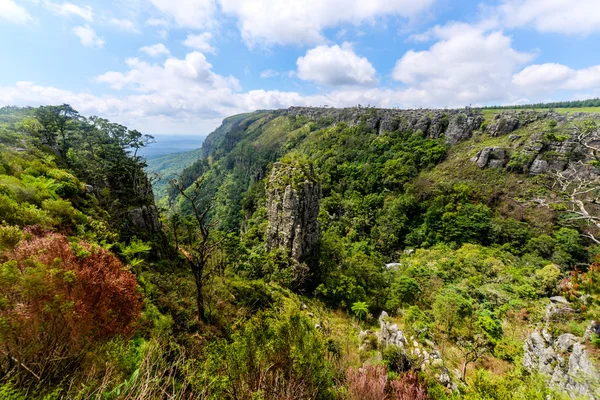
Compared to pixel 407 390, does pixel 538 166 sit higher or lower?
lower

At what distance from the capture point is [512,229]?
44750 mm

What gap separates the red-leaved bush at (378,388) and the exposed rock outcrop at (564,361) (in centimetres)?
410

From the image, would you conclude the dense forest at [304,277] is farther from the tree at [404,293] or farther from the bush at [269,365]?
the tree at [404,293]

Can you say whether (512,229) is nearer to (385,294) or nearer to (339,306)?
(385,294)

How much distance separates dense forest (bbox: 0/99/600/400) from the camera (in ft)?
14.5

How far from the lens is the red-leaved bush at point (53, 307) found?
3512mm

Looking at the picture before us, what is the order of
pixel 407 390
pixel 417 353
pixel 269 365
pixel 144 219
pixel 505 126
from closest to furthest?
pixel 269 365
pixel 407 390
pixel 417 353
pixel 144 219
pixel 505 126

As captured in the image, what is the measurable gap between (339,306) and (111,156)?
94.0 ft

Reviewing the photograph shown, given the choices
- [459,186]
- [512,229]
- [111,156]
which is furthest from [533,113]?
[111,156]

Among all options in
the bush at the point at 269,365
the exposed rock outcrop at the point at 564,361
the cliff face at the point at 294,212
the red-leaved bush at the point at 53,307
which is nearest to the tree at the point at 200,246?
the bush at the point at 269,365

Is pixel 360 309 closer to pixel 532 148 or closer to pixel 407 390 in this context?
pixel 407 390

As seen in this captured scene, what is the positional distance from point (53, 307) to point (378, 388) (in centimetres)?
837

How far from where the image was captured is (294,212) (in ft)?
86.3

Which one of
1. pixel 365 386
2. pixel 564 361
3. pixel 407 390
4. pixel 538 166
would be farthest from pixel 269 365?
pixel 538 166
